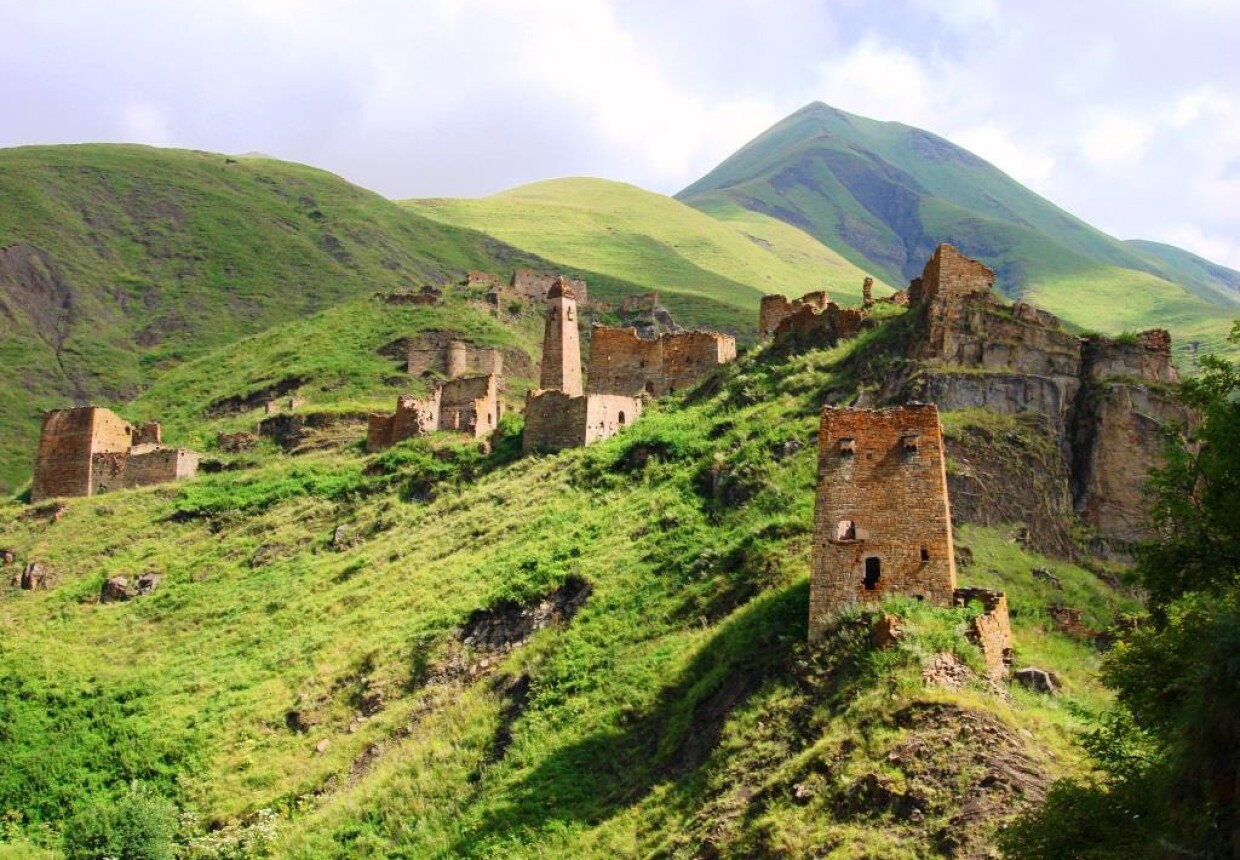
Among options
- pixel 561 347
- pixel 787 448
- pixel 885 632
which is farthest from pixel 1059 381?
pixel 561 347

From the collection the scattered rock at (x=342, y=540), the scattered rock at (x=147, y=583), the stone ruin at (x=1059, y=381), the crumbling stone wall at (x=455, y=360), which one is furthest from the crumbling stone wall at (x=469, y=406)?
the stone ruin at (x=1059, y=381)

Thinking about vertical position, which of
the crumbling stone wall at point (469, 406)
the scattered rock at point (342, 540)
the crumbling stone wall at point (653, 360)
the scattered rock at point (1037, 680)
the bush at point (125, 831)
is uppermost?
the crumbling stone wall at point (653, 360)

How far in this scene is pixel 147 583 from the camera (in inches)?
1970

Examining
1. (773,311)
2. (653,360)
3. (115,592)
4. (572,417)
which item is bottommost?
(115,592)

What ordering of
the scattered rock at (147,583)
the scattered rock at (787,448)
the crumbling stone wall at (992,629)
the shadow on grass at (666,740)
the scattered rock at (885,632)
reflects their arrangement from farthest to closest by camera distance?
the scattered rock at (147,583), the scattered rock at (787,448), the shadow on grass at (666,740), the crumbling stone wall at (992,629), the scattered rock at (885,632)

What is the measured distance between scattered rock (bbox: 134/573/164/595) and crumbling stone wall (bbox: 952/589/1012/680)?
107 ft

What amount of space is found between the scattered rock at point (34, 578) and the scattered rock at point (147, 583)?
4.03 meters

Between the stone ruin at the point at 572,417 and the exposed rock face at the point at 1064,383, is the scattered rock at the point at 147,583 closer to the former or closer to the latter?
the stone ruin at the point at 572,417

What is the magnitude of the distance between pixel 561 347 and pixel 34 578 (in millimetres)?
22857

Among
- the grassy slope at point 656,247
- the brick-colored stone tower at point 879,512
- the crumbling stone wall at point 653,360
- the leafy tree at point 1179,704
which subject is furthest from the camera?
the grassy slope at point 656,247

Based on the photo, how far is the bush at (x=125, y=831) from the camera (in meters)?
33.2

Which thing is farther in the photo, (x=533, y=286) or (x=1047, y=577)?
(x=533, y=286)

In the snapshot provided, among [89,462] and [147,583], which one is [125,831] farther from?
[89,462]

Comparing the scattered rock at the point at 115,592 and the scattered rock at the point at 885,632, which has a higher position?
the scattered rock at the point at 885,632
